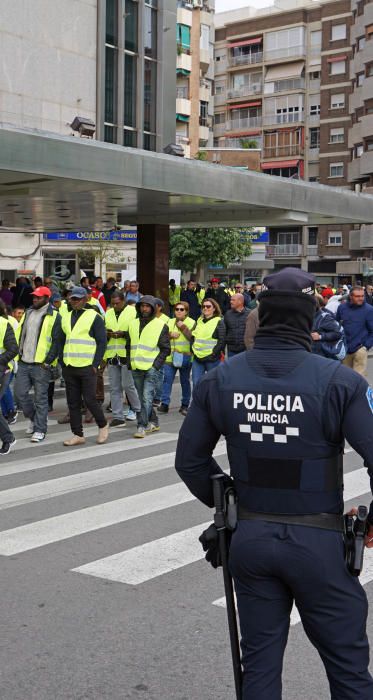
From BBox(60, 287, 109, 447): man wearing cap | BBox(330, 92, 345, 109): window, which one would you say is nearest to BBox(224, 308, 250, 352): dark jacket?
BBox(60, 287, 109, 447): man wearing cap

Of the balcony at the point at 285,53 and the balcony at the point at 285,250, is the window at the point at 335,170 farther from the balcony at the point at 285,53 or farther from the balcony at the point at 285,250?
the balcony at the point at 285,53

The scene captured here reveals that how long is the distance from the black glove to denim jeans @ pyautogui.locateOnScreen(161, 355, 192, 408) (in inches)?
395

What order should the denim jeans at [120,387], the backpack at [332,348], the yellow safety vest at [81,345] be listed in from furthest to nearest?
the denim jeans at [120,387], the backpack at [332,348], the yellow safety vest at [81,345]

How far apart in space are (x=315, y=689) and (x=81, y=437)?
A: 6750 mm

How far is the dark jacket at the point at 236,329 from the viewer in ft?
44.5

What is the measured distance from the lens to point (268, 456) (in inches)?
120

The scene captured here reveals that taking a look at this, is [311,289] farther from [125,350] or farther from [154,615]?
[125,350]

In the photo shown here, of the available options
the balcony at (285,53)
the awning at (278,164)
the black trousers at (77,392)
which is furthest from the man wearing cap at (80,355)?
the balcony at (285,53)

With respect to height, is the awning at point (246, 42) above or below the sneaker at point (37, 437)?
above

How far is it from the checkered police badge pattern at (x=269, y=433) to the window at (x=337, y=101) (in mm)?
72131

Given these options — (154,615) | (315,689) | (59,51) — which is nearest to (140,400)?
(154,615)

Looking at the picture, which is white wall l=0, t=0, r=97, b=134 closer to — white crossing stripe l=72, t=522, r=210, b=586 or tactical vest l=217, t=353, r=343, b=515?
white crossing stripe l=72, t=522, r=210, b=586

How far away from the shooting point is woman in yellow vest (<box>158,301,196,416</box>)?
1336cm

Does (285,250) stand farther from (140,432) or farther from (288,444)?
(288,444)
